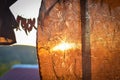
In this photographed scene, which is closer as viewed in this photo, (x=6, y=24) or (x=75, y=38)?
(x=75, y=38)

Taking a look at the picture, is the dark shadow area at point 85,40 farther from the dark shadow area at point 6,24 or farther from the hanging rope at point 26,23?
the dark shadow area at point 6,24

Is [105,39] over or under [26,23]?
under

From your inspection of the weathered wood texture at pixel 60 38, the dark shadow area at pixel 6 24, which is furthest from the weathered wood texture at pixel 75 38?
the dark shadow area at pixel 6 24

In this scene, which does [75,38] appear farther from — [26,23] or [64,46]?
[26,23]

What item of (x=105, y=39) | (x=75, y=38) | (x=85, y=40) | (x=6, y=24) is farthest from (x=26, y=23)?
(x=105, y=39)

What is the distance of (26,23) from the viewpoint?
8.34 feet

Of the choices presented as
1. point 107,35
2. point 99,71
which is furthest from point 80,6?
point 99,71

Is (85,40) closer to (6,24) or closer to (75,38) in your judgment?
(75,38)

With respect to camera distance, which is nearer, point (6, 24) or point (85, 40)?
point (85, 40)

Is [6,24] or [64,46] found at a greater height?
[6,24]

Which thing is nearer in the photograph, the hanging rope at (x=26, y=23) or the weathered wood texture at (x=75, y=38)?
the weathered wood texture at (x=75, y=38)

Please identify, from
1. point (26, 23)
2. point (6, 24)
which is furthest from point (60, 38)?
point (6, 24)

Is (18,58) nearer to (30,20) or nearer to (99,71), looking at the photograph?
(30,20)

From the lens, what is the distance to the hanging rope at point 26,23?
8.24ft
